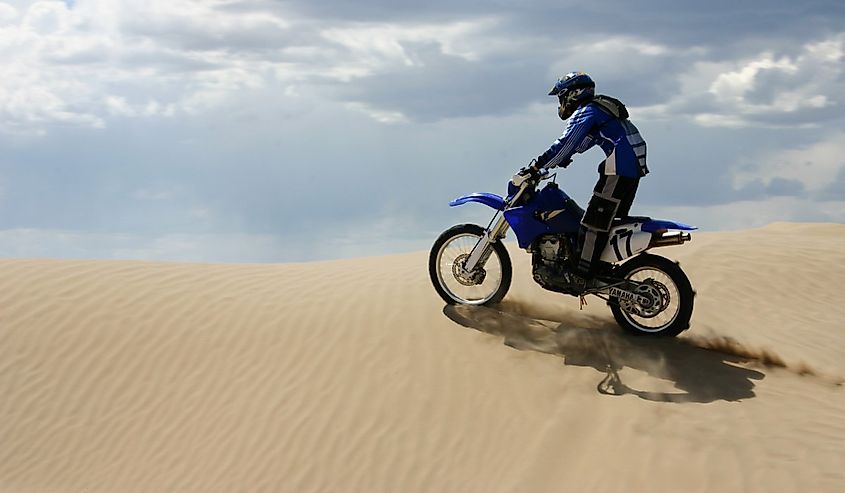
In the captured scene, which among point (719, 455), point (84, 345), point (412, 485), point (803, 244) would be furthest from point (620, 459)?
point (803, 244)

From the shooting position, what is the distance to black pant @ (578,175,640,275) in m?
8.27

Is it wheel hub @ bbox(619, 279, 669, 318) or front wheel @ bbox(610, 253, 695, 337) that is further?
wheel hub @ bbox(619, 279, 669, 318)

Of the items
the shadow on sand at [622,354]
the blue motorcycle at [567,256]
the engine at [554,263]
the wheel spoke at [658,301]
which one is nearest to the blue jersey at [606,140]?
the blue motorcycle at [567,256]

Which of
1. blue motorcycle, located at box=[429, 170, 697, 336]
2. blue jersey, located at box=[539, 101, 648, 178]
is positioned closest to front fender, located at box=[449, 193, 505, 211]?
blue motorcycle, located at box=[429, 170, 697, 336]

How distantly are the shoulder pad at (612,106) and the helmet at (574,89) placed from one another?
0.36 feet

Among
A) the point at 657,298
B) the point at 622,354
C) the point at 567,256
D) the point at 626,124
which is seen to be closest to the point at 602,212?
the point at 567,256

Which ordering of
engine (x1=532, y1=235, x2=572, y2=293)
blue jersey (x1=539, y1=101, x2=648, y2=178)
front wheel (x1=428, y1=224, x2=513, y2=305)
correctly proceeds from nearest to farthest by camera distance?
1. blue jersey (x1=539, y1=101, x2=648, y2=178)
2. engine (x1=532, y1=235, x2=572, y2=293)
3. front wheel (x1=428, y1=224, x2=513, y2=305)

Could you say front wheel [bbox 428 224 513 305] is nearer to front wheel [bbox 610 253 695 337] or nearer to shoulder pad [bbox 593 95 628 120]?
front wheel [bbox 610 253 695 337]

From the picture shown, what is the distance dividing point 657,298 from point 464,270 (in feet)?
6.52

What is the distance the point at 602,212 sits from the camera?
8297mm

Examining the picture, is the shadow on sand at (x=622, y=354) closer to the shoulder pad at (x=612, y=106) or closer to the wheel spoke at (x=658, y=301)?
the wheel spoke at (x=658, y=301)

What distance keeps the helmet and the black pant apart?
2.46ft

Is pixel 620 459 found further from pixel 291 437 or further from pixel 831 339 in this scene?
pixel 831 339

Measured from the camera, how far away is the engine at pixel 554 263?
854 centimetres
